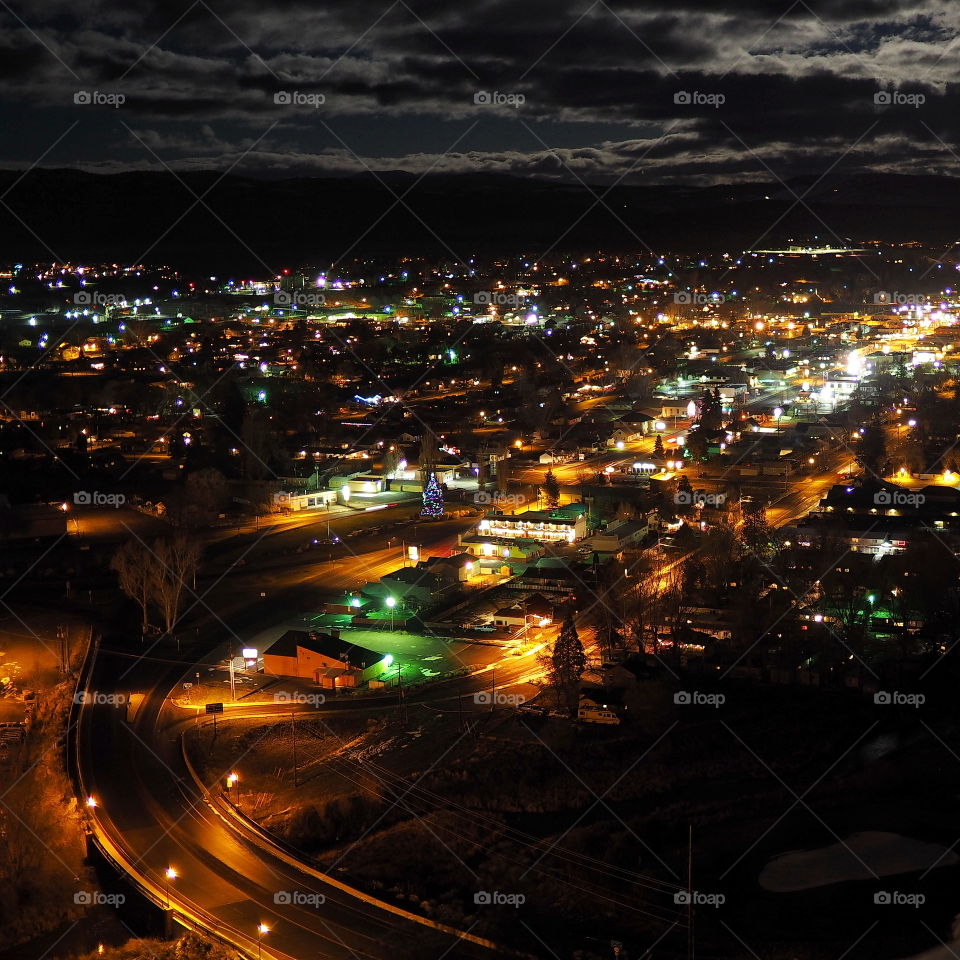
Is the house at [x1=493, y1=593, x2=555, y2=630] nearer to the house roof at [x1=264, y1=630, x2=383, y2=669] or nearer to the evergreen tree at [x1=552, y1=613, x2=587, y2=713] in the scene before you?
the house roof at [x1=264, y1=630, x2=383, y2=669]

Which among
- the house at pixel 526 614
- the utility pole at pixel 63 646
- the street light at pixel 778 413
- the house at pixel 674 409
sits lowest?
the house at pixel 526 614

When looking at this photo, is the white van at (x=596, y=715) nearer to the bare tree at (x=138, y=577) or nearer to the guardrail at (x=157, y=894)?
the guardrail at (x=157, y=894)

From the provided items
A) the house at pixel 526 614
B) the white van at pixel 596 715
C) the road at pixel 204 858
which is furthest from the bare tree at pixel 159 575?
the white van at pixel 596 715

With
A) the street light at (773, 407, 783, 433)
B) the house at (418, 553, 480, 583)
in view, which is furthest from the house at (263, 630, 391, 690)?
the street light at (773, 407, 783, 433)

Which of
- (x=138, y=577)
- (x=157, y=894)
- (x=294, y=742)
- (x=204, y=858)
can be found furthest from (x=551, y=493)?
(x=157, y=894)

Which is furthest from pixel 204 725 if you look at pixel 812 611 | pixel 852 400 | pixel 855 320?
pixel 855 320

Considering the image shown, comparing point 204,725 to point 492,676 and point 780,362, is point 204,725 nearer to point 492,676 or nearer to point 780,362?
point 492,676
